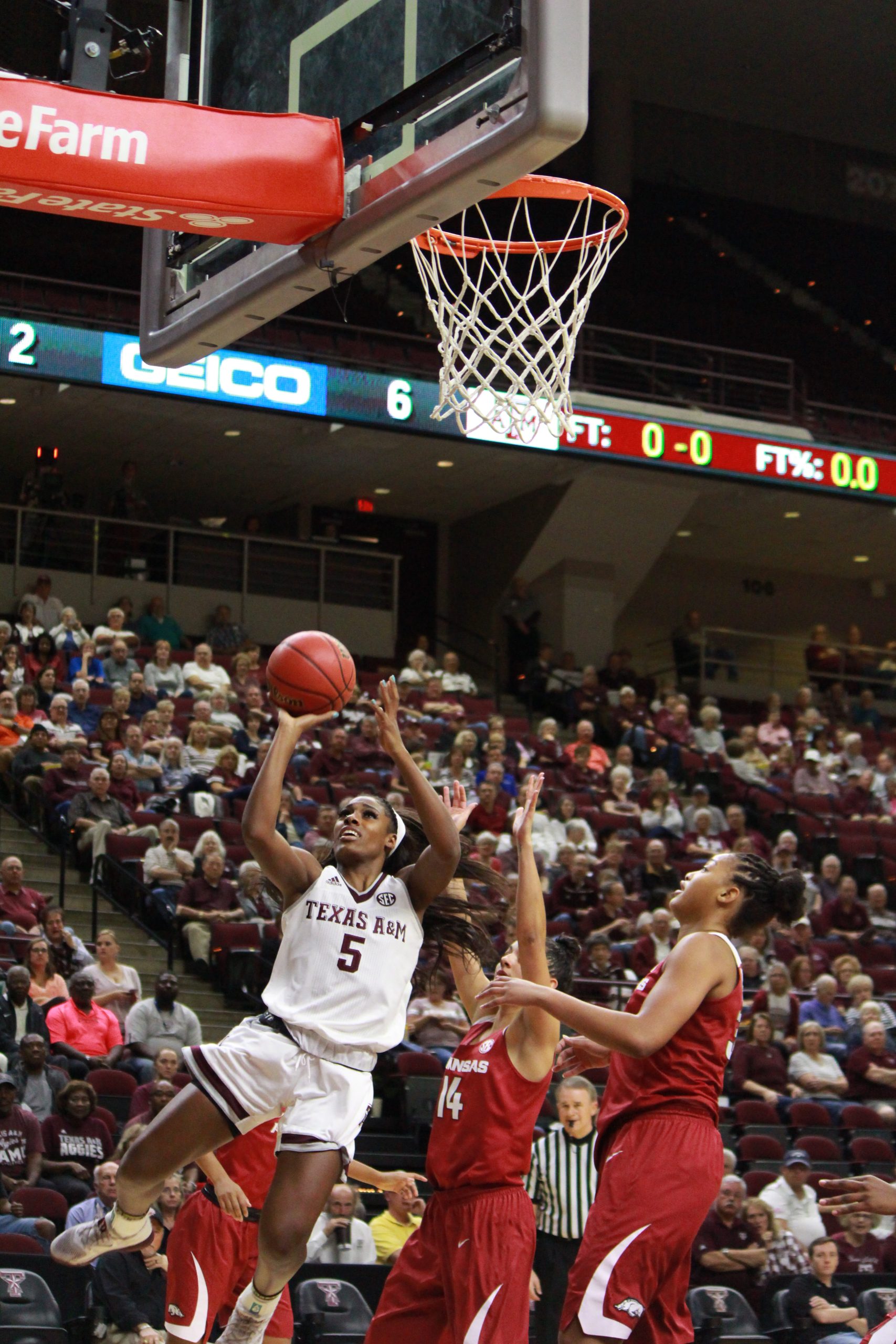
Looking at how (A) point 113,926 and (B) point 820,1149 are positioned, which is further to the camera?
(A) point 113,926

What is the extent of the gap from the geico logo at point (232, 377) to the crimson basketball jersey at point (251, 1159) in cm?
A: 1077

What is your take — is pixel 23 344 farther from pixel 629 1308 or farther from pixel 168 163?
pixel 629 1308

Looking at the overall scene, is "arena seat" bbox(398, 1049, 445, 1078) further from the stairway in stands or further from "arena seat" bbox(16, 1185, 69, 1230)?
Answer: "arena seat" bbox(16, 1185, 69, 1230)

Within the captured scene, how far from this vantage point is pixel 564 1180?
7371 millimetres

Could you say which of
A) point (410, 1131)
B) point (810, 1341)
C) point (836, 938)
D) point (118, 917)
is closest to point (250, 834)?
point (810, 1341)

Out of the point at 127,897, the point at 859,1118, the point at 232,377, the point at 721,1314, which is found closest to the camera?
the point at 721,1314

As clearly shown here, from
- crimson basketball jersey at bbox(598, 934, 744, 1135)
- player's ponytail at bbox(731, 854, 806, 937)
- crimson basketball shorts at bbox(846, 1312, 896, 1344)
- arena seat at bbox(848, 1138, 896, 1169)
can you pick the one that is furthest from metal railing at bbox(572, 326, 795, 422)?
crimson basketball shorts at bbox(846, 1312, 896, 1344)

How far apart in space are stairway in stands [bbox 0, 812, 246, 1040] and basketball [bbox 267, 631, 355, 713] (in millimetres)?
6391

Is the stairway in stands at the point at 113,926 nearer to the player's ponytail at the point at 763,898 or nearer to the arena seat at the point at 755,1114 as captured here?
the arena seat at the point at 755,1114

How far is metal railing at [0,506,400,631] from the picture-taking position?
60.2 ft

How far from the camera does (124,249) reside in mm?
20094

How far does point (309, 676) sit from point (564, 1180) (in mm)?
3297

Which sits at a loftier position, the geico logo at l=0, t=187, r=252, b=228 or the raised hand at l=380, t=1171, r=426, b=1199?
the geico logo at l=0, t=187, r=252, b=228

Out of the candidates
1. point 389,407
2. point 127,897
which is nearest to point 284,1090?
point 127,897
